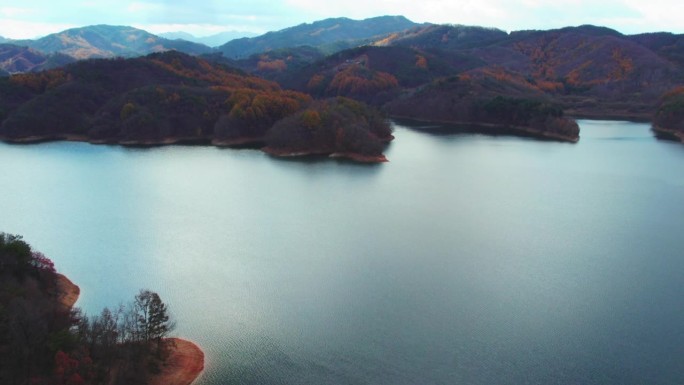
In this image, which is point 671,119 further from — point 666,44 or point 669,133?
point 666,44

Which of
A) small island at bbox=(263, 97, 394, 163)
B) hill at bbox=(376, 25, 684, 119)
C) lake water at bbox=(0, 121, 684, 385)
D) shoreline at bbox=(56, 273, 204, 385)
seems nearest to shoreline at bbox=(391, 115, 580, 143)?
lake water at bbox=(0, 121, 684, 385)

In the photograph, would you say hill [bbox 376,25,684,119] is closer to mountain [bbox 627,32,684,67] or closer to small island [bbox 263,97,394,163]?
mountain [bbox 627,32,684,67]

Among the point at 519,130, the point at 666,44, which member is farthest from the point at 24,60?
the point at 666,44

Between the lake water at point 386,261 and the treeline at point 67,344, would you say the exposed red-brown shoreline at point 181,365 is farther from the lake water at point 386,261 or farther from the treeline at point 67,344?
the lake water at point 386,261

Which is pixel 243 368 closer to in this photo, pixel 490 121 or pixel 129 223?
pixel 129 223

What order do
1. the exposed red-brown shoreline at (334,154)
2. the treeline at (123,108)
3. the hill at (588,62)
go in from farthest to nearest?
the hill at (588,62)
the treeline at (123,108)
the exposed red-brown shoreline at (334,154)

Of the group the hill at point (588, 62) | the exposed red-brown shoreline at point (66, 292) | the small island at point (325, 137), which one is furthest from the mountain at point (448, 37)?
the exposed red-brown shoreline at point (66, 292)

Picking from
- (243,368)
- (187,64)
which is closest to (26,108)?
(187,64)
